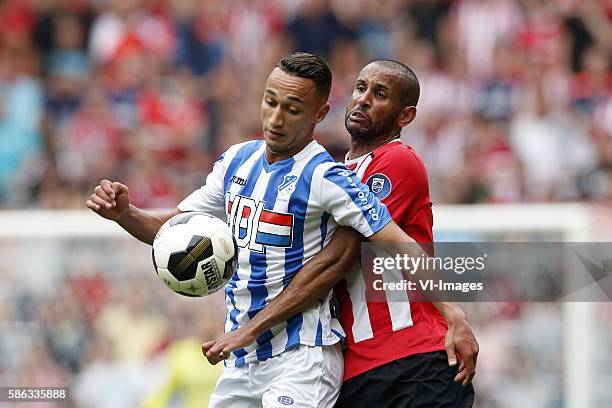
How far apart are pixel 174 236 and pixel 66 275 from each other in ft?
17.3

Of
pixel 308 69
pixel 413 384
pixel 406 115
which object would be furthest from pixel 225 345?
pixel 406 115

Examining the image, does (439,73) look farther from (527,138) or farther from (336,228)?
(336,228)

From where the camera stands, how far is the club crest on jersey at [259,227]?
17.7 ft

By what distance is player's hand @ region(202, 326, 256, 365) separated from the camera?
5.31m

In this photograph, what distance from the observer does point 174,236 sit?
5414mm

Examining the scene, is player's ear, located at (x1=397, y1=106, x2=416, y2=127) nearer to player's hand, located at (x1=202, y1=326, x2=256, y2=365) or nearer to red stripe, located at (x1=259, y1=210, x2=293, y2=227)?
red stripe, located at (x1=259, y1=210, x2=293, y2=227)

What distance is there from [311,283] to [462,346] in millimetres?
715

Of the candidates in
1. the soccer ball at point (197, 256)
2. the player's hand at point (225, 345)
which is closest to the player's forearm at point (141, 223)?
the soccer ball at point (197, 256)

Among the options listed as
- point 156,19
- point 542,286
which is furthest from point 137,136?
point 542,286

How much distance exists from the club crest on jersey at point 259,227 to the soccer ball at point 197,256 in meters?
0.08

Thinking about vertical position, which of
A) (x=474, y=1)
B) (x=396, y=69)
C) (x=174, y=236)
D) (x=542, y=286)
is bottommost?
(x=542, y=286)

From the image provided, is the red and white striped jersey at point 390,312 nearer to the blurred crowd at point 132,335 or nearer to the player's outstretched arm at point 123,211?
the player's outstretched arm at point 123,211

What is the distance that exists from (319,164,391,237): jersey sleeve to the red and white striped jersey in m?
0.19

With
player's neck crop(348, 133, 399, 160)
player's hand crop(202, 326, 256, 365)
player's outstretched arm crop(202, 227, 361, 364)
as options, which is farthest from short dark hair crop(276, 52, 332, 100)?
player's hand crop(202, 326, 256, 365)
